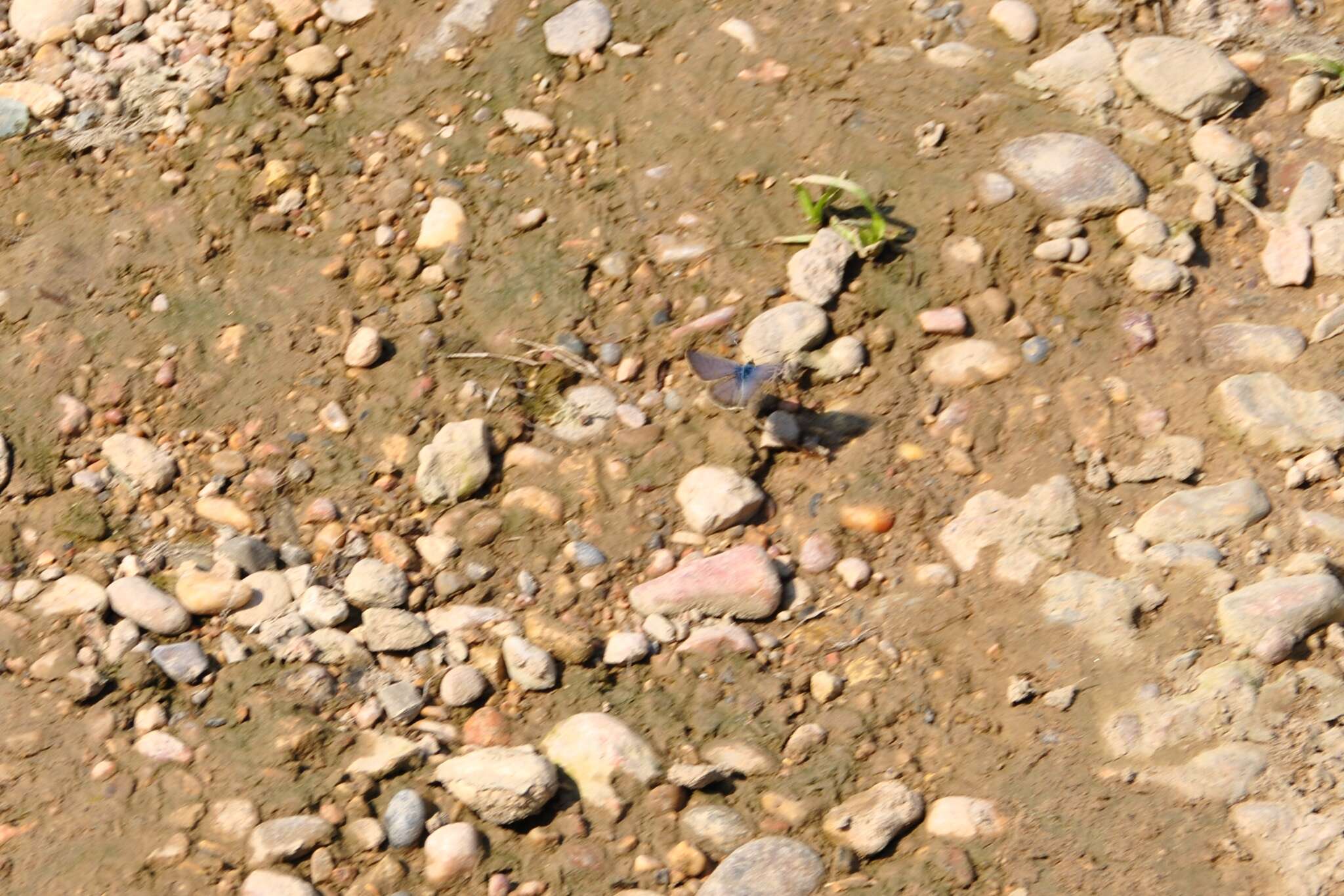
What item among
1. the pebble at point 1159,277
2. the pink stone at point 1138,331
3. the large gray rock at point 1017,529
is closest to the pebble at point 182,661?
the large gray rock at point 1017,529

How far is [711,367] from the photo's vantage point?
2.96m

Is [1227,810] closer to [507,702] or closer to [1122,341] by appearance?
[1122,341]

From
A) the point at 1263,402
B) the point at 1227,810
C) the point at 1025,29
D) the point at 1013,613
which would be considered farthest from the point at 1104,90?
the point at 1227,810

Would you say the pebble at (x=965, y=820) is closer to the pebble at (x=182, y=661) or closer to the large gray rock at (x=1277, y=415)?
the large gray rock at (x=1277, y=415)

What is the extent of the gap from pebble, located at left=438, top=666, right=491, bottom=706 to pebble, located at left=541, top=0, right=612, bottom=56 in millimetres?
1865

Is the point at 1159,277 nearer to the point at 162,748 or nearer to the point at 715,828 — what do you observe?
the point at 715,828

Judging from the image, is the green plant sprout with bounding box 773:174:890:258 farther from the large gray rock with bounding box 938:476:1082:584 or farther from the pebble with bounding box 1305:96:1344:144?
the pebble with bounding box 1305:96:1344:144

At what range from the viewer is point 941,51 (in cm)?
361

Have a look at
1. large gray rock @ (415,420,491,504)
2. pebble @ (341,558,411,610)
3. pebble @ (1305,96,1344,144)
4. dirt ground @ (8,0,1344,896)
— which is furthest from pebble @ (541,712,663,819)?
pebble @ (1305,96,1344,144)

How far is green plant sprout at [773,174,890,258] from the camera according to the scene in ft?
10.7

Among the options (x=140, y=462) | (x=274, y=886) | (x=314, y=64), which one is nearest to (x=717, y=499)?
(x=274, y=886)

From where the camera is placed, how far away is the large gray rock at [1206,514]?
2.81 metres

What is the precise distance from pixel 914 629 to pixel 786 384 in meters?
0.69

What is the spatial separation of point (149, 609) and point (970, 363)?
1.91 metres
